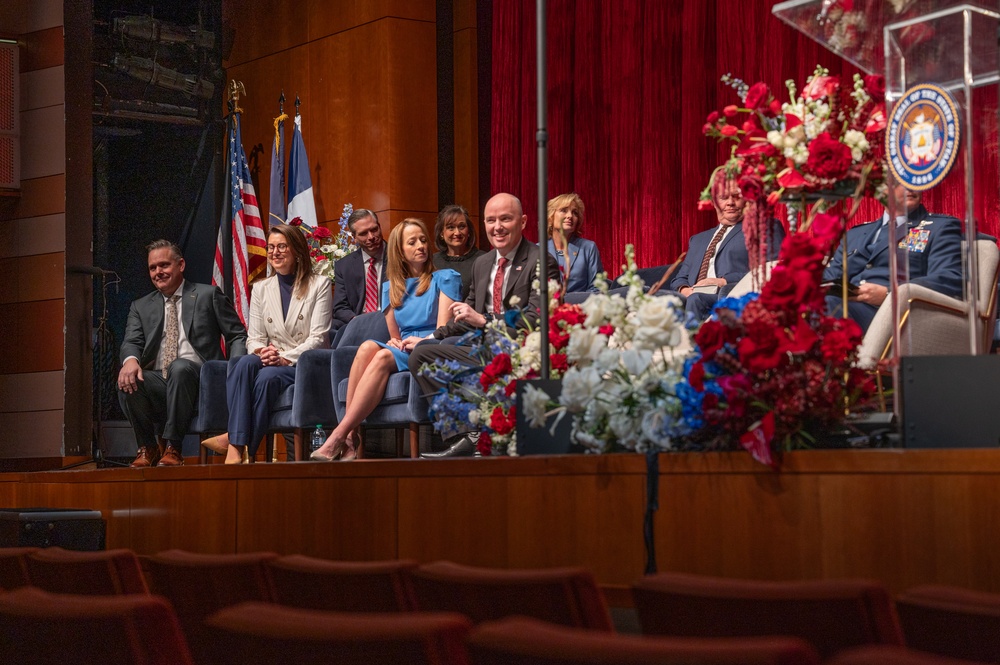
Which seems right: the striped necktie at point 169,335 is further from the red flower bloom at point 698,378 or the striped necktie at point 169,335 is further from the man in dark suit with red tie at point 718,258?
the red flower bloom at point 698,378

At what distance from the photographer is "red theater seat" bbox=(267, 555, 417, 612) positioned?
1347 millimetres

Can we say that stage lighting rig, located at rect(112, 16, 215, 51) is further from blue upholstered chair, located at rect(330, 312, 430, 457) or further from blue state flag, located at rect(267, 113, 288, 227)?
blue upholstered chair, located at rect(330, 312, 430, 457)

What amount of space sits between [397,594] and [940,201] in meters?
1.55

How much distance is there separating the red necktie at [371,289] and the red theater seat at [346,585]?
Result: 3593mm

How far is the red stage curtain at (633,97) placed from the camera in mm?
5367

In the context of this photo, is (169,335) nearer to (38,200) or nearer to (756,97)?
(38,200)

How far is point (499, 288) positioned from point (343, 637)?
3289 millimetres

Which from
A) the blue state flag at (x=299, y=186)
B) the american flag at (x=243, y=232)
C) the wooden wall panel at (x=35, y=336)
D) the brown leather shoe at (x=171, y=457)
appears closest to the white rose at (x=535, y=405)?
the brown leather shoe at (x=171, y=457)

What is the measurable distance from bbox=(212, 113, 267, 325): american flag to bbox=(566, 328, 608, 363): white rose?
457 cm

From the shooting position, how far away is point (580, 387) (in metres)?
2.14

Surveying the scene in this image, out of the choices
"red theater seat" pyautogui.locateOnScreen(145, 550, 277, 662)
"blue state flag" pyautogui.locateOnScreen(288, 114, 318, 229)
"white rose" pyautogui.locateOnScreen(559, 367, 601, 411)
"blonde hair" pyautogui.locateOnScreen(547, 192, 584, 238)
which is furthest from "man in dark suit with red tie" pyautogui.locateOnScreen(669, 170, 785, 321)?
"red theater seat" pyautogui.locateOnScreen(145, 550, 277, 662)

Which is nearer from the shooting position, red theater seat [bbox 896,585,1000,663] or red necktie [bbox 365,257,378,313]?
red theater seat [bbox 896,585,1000,663]

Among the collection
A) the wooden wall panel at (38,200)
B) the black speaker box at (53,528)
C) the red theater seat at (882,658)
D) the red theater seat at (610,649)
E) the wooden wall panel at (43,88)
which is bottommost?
the black speaker box at (53,528)

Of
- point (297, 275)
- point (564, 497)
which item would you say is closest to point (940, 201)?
point (564, 497)
